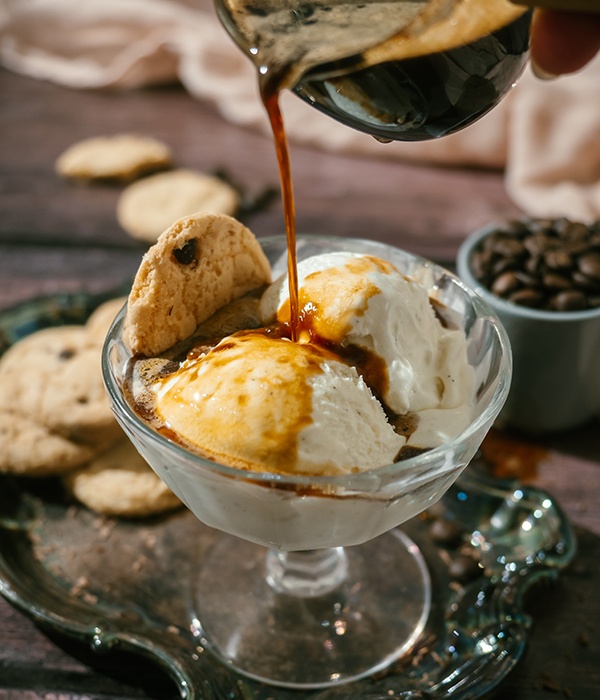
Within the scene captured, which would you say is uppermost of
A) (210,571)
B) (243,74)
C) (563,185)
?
(243,74)

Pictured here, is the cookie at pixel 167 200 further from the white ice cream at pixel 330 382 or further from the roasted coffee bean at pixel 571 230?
the white ice cream at pixel 330 382

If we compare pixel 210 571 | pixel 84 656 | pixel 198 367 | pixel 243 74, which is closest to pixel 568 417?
pixel 210 571

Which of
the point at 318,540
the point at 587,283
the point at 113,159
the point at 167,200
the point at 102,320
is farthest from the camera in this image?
the point at 113,159

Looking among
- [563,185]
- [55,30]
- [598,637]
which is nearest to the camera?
[598,637]

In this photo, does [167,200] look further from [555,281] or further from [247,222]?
[555,281]

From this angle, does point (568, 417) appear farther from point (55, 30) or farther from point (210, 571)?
point (55, 30)

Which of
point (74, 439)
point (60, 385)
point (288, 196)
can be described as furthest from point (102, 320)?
point (288, 196)
